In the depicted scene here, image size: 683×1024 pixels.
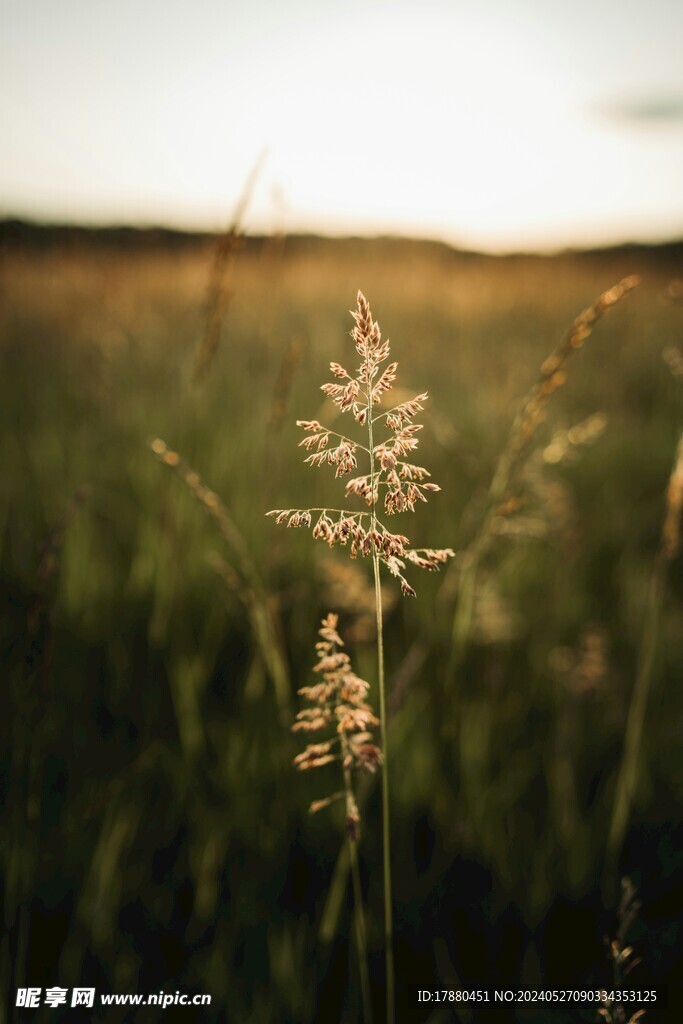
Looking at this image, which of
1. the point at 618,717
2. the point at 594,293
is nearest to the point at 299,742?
the point at 618,717

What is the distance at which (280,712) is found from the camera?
1.55 metres

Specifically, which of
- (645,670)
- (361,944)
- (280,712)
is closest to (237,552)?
(280,712)

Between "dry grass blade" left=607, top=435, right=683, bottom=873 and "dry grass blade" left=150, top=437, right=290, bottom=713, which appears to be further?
"dry grass blade" left=607, top=435, right=683, bottom=873

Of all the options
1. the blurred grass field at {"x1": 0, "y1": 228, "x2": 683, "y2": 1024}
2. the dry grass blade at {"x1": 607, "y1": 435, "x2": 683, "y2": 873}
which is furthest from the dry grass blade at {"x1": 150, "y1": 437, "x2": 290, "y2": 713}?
the dry grass blade at {"x1": 607, "y1": 435, "x2": 683, "y2": 873}

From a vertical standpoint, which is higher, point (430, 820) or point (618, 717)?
point (618, 717)

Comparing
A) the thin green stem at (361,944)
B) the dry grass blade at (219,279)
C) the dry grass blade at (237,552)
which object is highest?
the dry grass blade at (219,279)

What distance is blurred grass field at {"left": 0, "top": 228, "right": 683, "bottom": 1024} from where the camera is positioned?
1.28 meters

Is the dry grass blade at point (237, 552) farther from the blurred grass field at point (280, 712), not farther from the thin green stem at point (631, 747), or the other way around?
the thin green stem at point (631, 747)

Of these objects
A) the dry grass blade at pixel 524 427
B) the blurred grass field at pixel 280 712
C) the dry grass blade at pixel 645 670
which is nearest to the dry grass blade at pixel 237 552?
the blurred grass field at pixel 280 712

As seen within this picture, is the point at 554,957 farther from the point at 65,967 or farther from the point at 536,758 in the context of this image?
the point at 65,967

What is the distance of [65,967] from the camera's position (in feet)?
4.03

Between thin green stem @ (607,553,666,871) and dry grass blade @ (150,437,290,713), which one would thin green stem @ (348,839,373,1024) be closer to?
dry grass blade @ (150,437,290,713)

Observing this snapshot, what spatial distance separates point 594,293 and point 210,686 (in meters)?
4.94

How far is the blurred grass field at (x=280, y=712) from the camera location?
1283mm
